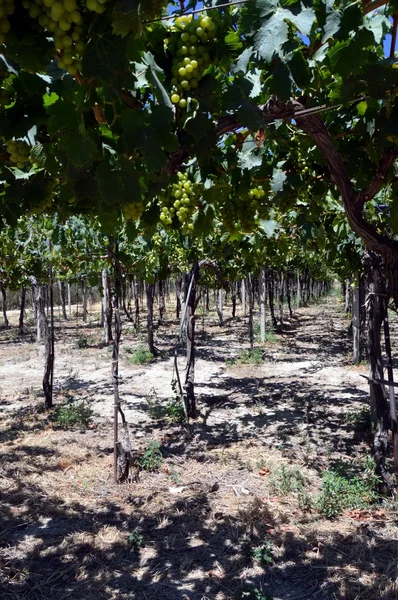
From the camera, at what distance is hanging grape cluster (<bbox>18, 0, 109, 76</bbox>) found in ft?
2.79

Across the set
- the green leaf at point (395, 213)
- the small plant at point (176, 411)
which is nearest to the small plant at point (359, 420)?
the small plant at point (176, 411)

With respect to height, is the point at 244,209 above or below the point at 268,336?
above

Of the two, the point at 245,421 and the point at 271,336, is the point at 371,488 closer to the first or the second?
the point at 245,421

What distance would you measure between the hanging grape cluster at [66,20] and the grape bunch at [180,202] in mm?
1019

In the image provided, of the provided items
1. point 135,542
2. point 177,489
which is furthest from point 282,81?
point 177,489

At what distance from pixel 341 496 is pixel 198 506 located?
129 centimetres

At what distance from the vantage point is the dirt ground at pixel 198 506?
3.17m

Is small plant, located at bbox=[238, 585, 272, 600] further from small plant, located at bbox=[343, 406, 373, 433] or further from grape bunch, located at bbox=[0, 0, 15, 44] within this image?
small plant, located at bbox=[343, 406, 373, 433]

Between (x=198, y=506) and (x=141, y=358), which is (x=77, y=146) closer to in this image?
(x=198, y=506)

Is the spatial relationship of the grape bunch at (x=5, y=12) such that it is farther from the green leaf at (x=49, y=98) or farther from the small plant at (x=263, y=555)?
the small plant at (x=263, y=555)

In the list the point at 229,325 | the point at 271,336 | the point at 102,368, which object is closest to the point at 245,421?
the point at 102,368

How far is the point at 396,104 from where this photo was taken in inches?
73.2

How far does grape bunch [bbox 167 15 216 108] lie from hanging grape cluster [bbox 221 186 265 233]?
3.15ft

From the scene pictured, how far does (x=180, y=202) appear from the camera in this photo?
79.8 inches
